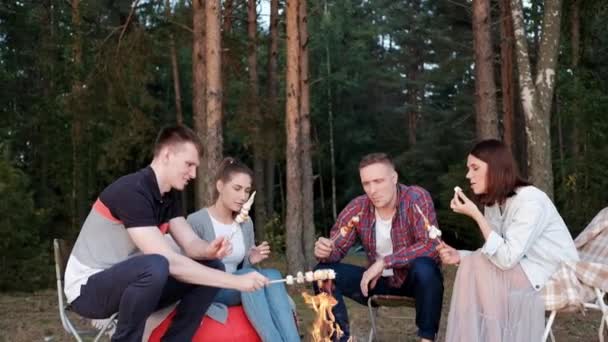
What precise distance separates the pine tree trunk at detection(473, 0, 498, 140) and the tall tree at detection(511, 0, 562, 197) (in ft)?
3.46

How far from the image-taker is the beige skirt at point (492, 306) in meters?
3.52

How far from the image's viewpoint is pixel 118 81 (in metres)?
9.95

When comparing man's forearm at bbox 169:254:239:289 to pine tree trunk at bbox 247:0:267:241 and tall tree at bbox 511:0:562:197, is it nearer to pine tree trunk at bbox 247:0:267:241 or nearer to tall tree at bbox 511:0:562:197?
tall tree at bbox 511:0:562:197

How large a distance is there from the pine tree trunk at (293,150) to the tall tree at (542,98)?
301 cm

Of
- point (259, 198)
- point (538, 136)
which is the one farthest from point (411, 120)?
point (538, 136)

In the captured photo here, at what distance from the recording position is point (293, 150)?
8867mm

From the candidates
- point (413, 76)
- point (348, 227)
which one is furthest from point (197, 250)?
point (413, 76)

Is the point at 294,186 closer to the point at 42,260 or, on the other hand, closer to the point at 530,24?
the point at 42,260

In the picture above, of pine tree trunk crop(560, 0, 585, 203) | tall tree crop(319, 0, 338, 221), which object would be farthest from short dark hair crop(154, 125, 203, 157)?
tall tree crop(319, 0, 338, 221)

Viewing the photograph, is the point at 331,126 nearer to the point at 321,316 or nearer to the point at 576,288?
the point at 576,288

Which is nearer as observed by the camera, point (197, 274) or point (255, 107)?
point (197, 274)

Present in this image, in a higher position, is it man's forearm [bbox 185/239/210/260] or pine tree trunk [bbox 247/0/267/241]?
pine tree trunk [bbox 247/0/267/241]

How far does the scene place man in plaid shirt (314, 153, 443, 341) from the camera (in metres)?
3.90

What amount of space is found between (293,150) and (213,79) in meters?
1.33
